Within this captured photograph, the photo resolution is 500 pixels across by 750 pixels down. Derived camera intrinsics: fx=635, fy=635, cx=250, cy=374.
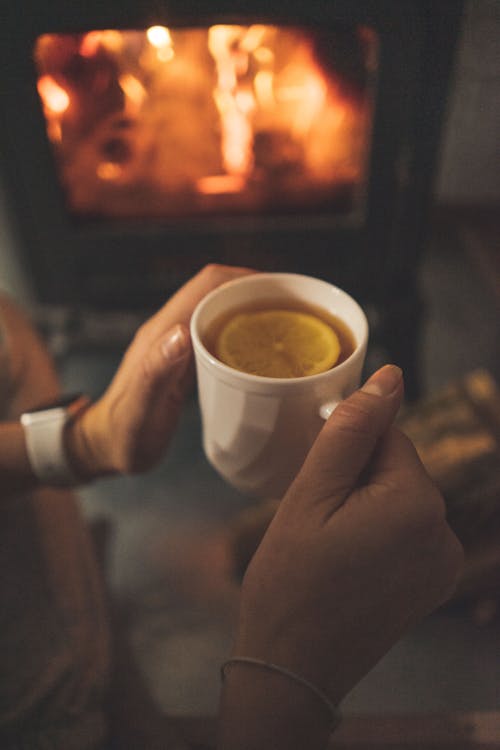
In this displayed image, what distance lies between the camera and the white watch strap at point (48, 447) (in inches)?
29.0

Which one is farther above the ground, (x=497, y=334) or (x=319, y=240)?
(x=319, y=240)

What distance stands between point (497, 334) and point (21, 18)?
44.4 inches

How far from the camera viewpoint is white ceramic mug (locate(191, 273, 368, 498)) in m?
0.52

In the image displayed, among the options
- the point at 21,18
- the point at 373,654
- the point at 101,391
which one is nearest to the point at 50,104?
the point at 21,18

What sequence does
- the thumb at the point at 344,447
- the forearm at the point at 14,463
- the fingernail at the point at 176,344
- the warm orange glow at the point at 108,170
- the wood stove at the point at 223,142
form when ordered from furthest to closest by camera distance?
the warm orange glow at the point at 108,170 → the wood stove at the point at 223,142 → the forearm at the point at 14,463 → the fingernail at the point at 176,344 → the thumb at the point at 344,447

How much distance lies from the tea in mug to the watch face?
10.6 inches

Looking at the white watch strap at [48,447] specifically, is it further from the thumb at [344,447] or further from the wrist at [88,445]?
the thumb at [344,447]

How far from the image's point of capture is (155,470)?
131 cm

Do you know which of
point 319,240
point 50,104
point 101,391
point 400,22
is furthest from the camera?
point 101,391

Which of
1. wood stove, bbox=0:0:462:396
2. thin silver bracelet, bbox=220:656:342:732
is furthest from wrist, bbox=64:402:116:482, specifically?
wood stove, bbox=0:0:462:396

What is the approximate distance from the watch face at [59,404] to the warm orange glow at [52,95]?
517 mm

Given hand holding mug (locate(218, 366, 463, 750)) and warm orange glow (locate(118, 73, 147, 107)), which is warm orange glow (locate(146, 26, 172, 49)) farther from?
hand holding mug (locate(218, 366, 463, 750))

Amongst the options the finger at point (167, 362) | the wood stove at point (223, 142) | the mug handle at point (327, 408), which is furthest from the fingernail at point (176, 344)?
the wood stove at point (223, 142)

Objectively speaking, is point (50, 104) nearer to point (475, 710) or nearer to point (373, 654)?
point (373, 654)
